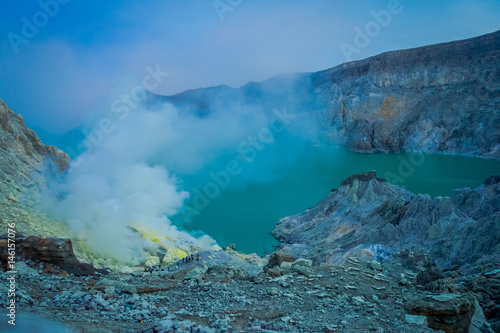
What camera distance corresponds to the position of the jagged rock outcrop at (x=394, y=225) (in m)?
9.87

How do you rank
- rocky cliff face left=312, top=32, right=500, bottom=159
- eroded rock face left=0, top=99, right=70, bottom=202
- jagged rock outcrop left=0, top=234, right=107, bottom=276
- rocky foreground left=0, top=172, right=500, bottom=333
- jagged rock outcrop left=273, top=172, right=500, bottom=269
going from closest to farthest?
rocky foreground left=0, top=172, right=500, bottom=333, jagged rock outcrop left=0, top=234, right=107, bottom=276, jagged rock outcrop left=273, top=172, right=500, bottom=269, eroded rock face left=0, top=99, right=70, bottom=202, rocky cliff face left=312, top=32, right=500, bottom=159

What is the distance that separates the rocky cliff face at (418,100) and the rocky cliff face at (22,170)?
4164 cm

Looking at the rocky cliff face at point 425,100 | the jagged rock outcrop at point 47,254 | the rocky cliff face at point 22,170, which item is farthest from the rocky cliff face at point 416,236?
the rocky cliff face at point 425,100

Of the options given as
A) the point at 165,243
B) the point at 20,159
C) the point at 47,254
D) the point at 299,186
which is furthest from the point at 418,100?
the point at 47,254

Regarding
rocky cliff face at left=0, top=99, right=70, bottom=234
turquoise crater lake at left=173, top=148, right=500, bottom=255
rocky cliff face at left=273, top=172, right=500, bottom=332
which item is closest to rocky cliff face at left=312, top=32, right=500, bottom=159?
turquoise crater lake at left=173, top=148, right=500, bottom=255

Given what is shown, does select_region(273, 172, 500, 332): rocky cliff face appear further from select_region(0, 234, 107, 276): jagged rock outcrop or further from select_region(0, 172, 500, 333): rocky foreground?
select_region(0, 234, 107, 276): jagged rock outcrop

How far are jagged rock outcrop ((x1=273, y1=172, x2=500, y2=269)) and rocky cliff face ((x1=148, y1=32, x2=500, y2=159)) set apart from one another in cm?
2941

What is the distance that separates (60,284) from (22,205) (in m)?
6.86

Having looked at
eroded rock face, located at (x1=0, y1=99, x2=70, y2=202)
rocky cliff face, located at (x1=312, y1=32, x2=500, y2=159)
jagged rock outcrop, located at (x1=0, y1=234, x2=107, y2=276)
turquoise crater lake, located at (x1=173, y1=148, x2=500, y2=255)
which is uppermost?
rocky cliff face, located at (x1=312, y1=32, x2=500, y2=159)

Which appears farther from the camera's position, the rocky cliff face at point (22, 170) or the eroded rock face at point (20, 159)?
the eroded rock face at point (20, 159)

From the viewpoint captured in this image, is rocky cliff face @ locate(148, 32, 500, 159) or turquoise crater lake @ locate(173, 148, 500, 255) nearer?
turquoise crater lake @ locate(173, 148, 500, 255)

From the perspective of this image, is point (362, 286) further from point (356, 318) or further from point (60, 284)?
point (60, 284)

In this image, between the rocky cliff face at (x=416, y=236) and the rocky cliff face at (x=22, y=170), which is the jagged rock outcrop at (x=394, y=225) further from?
the rocky cliff face at (x=22, y=170)

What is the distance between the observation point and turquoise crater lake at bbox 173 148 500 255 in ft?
64.5
